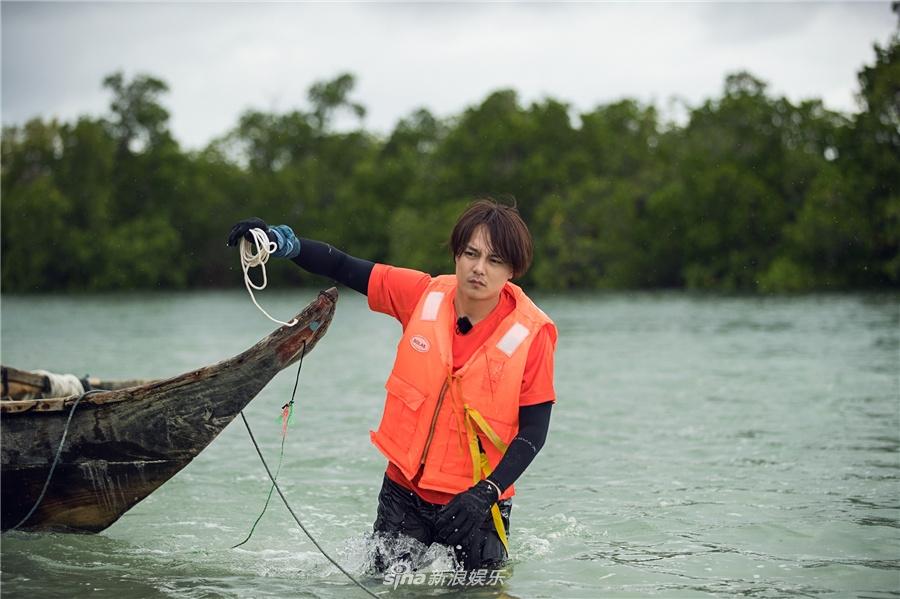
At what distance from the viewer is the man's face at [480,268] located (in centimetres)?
427

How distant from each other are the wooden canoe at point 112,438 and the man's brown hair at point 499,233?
3.50 feet

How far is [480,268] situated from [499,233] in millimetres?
162

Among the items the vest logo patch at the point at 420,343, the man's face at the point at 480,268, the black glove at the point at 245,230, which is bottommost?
the vest logo patch at the point at 420,343

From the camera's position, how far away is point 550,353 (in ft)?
14.4

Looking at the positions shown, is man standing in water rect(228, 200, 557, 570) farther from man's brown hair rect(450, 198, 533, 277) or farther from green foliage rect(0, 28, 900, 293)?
green foliage rect(0, 28, 900, 293)

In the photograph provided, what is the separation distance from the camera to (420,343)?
4406mm

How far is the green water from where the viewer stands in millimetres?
5289

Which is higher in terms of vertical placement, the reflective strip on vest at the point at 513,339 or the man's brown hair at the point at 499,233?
the man's brown hair at the point at 499,233

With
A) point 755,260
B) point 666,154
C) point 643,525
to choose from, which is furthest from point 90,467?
point 666,154

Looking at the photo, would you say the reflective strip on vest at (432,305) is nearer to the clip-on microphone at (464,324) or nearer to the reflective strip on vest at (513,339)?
the clip-on microphone at (464,324)

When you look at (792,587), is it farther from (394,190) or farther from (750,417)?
(394,190)

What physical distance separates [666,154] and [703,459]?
51724mm

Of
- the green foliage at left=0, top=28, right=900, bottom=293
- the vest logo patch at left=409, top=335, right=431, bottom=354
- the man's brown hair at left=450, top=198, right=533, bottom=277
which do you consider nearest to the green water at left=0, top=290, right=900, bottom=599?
the vest logo patch at left=409, top=335, right=431, bottom=354

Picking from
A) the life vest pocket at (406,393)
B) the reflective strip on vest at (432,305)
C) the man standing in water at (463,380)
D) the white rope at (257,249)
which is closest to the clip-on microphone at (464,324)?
the man standing in water at (463,380)
